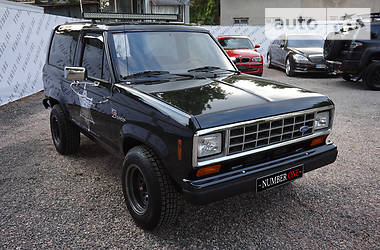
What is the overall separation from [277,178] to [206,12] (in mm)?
36761

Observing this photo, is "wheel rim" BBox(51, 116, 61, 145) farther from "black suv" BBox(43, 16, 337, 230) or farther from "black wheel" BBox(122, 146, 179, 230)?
"black wheel" BBox(122, 146, 179, 230)

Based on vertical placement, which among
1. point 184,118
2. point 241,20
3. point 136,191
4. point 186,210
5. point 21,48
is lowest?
point 186,210

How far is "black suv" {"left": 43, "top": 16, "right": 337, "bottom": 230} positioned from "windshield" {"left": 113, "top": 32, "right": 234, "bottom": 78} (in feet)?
0.04

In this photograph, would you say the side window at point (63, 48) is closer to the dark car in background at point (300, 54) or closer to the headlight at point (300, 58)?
the dark car in background at point (300, 54)

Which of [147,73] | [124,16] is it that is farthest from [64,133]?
[147,73]

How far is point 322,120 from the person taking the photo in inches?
132

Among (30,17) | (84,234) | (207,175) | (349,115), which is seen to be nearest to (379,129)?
(349,115)

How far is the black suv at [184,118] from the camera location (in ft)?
8.77

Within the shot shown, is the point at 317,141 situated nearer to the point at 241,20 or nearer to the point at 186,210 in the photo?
the point at 186,210

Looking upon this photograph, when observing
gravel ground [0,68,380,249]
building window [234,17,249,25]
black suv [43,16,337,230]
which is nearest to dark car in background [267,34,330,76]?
gravel ground [0,68,380,249]

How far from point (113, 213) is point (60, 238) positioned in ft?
1.91

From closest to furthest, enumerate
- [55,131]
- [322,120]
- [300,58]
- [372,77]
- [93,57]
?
1. [322,120]
2. [93,57]
3. [55,131]
4. [372,77]
5. [300,58]

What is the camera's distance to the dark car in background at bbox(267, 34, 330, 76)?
42.2 ft

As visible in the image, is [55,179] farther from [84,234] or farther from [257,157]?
[257,157]
